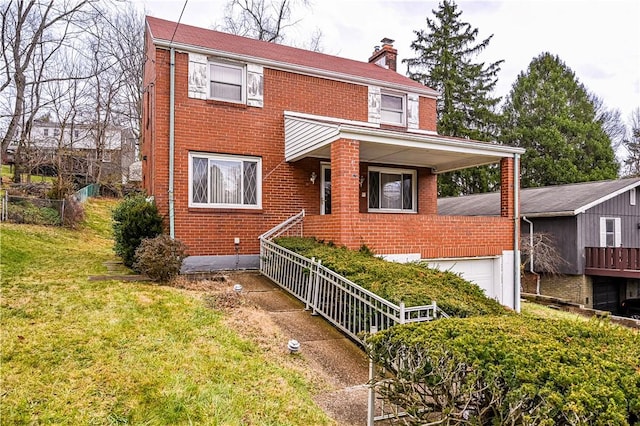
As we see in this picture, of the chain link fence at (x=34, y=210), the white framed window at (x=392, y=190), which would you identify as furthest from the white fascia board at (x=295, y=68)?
the chain link fence at (x=34, y=210)

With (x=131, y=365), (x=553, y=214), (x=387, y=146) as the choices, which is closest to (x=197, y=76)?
(x=387, y=146)

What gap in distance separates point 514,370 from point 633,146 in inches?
1780

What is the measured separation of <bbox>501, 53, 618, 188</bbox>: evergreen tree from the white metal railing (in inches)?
1066

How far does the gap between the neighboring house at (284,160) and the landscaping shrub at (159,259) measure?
5.22ft

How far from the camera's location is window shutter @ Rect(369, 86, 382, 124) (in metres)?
13.2

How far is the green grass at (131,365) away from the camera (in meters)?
3.88

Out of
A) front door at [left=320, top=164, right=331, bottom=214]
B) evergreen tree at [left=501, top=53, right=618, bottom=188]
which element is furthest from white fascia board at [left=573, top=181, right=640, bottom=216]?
evergreen tree at [left=501, top=53, right=618, bottom=188]

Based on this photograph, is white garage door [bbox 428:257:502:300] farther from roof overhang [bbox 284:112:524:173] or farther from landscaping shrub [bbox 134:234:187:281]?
landscaping shrub [bbox 134:234:187:281]

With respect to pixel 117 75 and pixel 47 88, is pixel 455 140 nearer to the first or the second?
pixel 117 75

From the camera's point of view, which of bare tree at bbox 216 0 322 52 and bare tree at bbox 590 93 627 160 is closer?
bare tree at bbox 216 0 322 52

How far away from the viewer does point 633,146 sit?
37.7 meters

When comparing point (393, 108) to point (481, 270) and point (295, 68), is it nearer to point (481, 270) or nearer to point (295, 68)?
point (295, 68)

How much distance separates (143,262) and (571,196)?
59.7ft

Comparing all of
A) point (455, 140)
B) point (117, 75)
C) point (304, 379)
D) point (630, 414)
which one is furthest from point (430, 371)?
point (117, 75)
